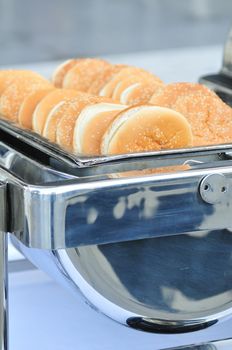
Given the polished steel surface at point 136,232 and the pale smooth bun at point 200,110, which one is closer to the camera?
the polished steel surface at point 136,232

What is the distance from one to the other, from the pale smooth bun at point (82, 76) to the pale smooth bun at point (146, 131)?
14.3 inches

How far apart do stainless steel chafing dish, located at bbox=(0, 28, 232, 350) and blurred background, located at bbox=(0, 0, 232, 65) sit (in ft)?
14.0

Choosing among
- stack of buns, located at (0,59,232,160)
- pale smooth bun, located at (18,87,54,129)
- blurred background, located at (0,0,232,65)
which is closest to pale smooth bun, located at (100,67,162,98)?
stack of buns, located at (0,59,232,160)

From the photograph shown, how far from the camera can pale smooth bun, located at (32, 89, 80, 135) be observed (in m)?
1.35

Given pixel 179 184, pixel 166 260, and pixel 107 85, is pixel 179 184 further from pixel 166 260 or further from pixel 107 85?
pixel 107 85

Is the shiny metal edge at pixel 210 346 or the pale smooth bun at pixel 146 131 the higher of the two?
the pale smooth bun at pixel 146 131

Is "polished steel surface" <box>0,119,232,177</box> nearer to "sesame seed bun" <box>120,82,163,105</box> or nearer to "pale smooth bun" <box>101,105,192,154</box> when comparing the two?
"pale smooth bun" <box>101,105,192,154</box>

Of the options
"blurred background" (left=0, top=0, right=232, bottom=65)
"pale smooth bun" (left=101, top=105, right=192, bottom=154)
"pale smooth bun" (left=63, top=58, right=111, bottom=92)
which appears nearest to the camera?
"pale smooth bun" (left=101, top=105, right=192, bottom=154)

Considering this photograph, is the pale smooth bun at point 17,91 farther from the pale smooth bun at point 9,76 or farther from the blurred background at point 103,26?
the blurred background at point 103,26

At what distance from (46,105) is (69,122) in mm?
98

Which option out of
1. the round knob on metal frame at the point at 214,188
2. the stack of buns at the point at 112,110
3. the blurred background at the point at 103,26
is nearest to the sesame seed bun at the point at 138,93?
the stack of buns at the point at 112,110

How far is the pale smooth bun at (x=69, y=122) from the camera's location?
4.14 ft

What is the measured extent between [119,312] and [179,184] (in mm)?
211

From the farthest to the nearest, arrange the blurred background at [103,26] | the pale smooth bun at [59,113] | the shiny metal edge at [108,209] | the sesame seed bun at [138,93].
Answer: the blurred background at [103,26] < the sesame seed bun at [138,93] < the pale smooth bun at [59,113] < the shiny metal edge at [108,209]
